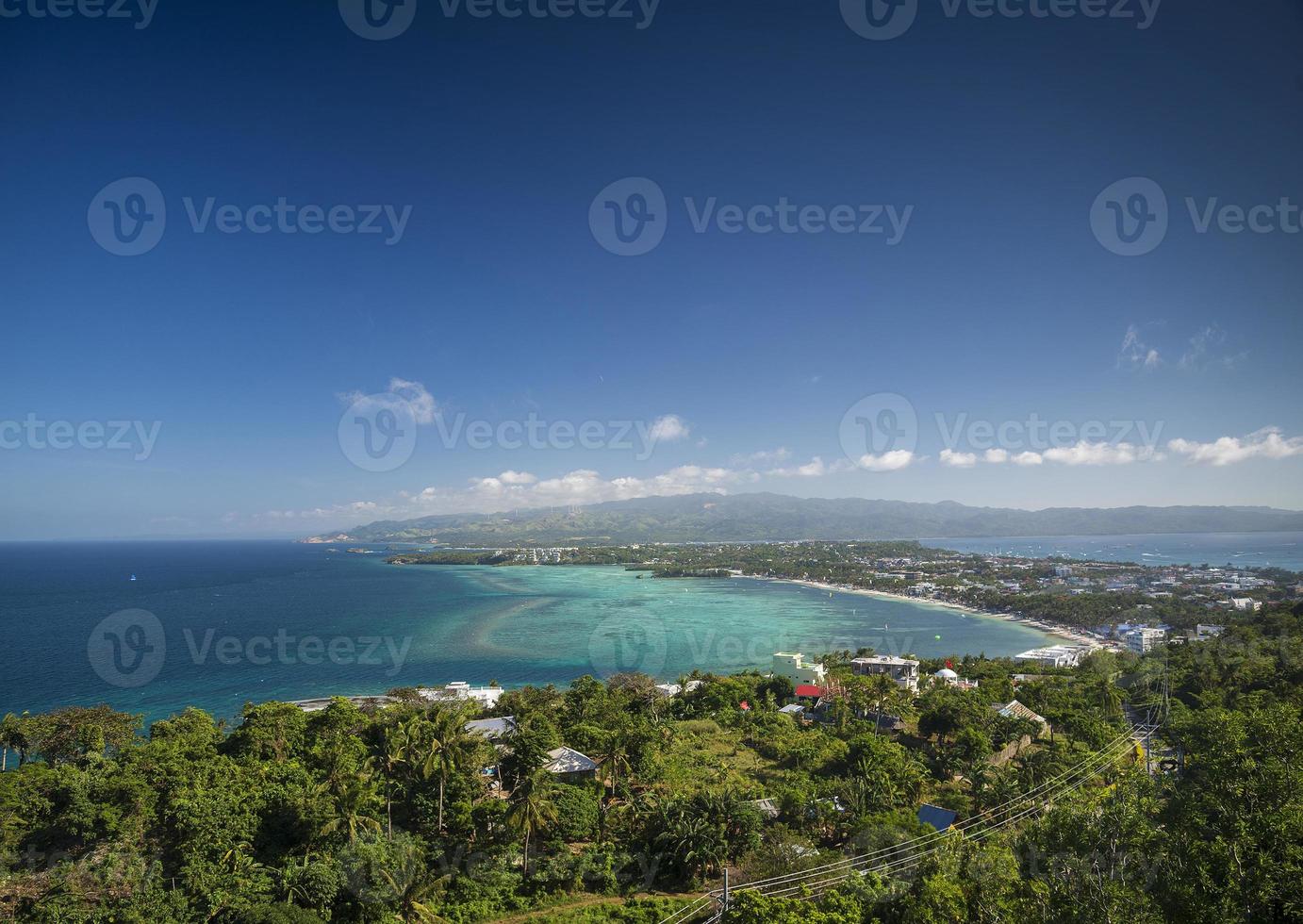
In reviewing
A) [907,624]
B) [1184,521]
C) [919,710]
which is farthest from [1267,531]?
Answer: [919,710]

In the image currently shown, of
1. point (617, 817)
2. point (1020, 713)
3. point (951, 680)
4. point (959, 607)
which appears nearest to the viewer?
point (617, 817)

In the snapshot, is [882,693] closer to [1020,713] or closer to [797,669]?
[1020,713]

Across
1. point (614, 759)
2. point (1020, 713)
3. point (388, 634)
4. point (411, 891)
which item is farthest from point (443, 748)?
point (388, 634)

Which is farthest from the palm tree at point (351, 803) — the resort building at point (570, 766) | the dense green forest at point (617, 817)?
the resort building at point (570, 766)

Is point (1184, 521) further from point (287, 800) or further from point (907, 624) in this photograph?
point (287, 800)

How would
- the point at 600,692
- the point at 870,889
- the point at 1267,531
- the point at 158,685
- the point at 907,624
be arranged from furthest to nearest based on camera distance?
the point at 1267,531 < the point at 907,624 < the point at 158,685 < the point at 600,692 < the point at 870,889

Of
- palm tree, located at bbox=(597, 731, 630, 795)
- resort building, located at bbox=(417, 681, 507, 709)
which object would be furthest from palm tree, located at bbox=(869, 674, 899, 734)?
resort building, located at bbox=(417, 681, 507, 709)
